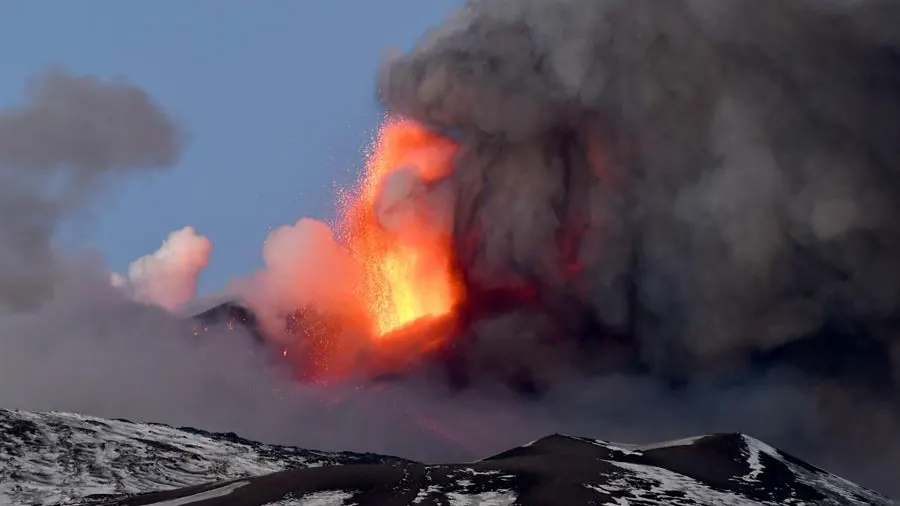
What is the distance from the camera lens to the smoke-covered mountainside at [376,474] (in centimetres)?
7919

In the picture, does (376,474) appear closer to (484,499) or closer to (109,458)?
(484,499)

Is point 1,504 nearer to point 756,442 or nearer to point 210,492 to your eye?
point 210,492

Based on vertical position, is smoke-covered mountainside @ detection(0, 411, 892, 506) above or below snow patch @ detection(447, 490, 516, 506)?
above

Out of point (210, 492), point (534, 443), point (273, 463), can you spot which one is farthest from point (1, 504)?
point (534, 443)

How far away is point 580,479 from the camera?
277 feet

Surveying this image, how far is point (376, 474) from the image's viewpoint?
83250 millimetres

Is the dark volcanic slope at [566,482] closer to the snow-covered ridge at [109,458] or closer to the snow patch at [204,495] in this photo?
the snow patch at [204,495]

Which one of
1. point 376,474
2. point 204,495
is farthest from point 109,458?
point 376,474

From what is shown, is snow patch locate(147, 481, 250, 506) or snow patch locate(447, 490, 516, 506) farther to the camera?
snow patch locate(147, 481, 250, 506)

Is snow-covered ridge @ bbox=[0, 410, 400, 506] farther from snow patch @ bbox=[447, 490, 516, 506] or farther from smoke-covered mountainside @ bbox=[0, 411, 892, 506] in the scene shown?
snow patch @ bbox=[447, 490, 516, 506]

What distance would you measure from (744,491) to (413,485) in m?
33.0

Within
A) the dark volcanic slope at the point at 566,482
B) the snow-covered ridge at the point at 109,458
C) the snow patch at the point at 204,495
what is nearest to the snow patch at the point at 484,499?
the dark volcanic slope at the point at 566,482

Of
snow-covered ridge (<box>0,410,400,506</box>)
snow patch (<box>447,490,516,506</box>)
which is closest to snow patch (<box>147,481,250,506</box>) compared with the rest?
snow patch (<box>447,490,516,506</box>)

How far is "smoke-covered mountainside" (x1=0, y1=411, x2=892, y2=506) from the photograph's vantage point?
7919 cm
